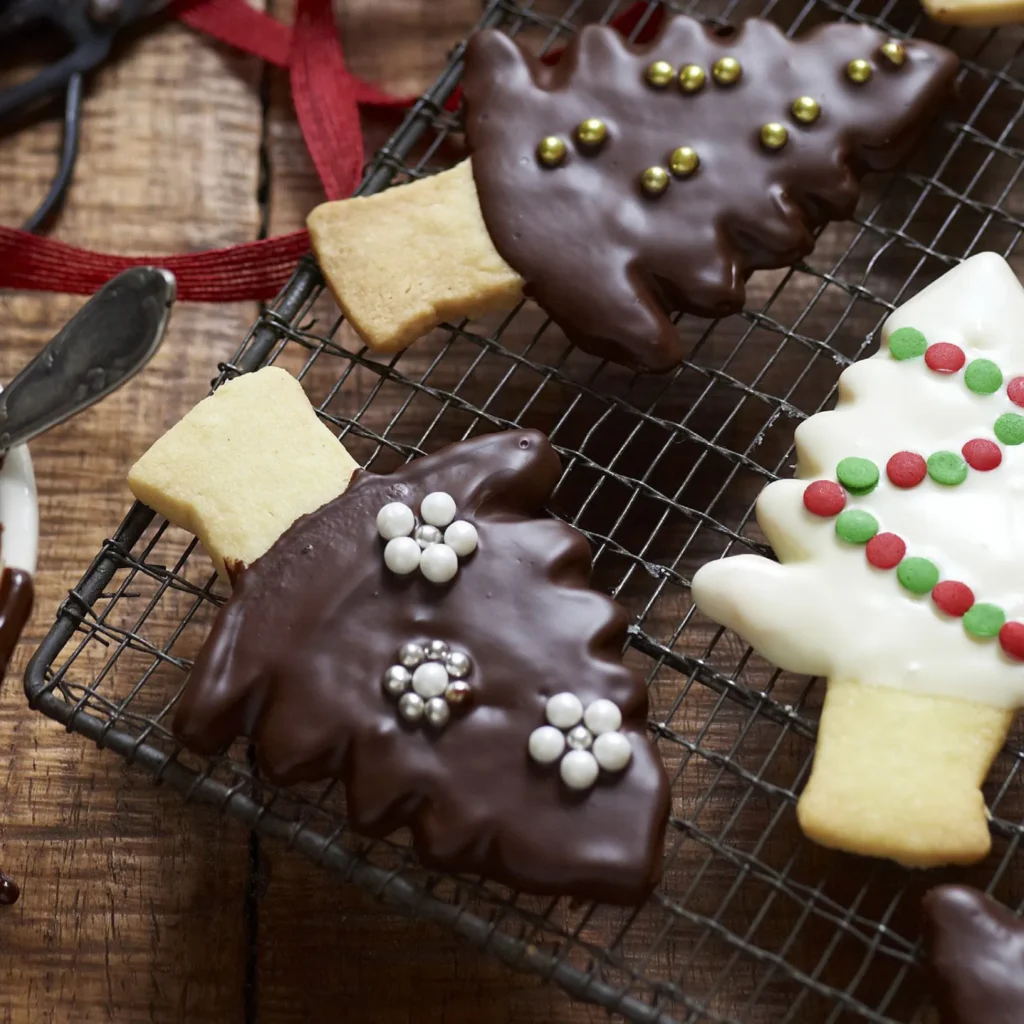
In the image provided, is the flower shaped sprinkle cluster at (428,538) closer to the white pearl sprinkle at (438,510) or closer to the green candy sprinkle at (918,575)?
the white pearl sprinkle at (438,510)

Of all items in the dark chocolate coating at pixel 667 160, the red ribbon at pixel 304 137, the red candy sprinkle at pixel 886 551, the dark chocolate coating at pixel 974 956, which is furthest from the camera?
the red ribbon at pixel 304 137

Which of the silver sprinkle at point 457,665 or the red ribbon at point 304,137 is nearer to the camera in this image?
the silver sprinkle at point 457,665

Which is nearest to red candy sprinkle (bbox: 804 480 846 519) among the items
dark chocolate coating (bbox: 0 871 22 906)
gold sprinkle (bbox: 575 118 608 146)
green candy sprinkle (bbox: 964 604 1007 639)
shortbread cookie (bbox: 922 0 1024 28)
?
green candy sprinkle (bbox: 964 604 1007 639)

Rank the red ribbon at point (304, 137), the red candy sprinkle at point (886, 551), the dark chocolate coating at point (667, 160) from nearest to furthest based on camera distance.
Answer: the red candy sprinkle at point (886, 551) → the dark chocolate coating at point (667, 160) → the red ribbon at point (304, 137)

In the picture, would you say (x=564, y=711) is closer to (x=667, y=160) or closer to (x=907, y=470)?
(x=907, y=470)

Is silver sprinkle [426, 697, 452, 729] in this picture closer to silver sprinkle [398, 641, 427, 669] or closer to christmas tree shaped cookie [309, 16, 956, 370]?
silver sprinkle [398, 641, 427, 669]

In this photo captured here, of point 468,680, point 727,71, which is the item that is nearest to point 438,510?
point 468,680

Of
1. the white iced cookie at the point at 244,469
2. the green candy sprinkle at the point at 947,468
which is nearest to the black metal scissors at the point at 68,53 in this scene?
the white iced cookie at the point at 244,469

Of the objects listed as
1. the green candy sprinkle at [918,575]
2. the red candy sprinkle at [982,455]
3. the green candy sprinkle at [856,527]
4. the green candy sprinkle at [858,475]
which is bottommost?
the green candy sprinkle at [918,575]
